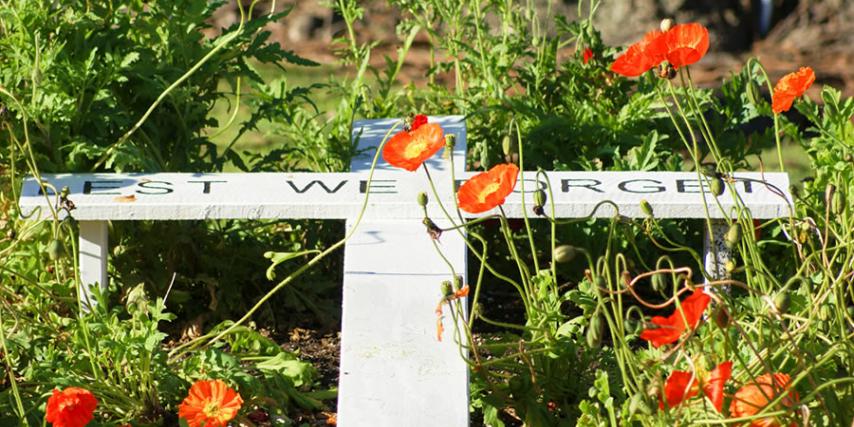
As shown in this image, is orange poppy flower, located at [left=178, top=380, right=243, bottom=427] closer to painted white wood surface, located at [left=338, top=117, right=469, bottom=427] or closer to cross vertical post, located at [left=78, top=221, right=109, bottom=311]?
painted white wood surface, located at [left=338, top=117, right=469, bottom=427]

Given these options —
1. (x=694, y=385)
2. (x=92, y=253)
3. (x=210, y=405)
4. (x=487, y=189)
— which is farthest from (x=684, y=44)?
(x=92, y=253)

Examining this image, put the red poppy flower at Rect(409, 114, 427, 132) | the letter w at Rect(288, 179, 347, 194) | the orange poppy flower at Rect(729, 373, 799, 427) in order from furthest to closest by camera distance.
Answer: the letter w at Rect(288, 179, 347, 194), the red poppy flower at Rect(409, 114, 427, 132), the orange poppy flower at Rect(729, 373, 799, 427)

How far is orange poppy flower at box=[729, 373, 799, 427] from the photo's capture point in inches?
91.9

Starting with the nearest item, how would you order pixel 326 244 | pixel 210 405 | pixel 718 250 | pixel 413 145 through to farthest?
pixel 210 405, pixel 413 145, pixel 718 250, pixel 326 244

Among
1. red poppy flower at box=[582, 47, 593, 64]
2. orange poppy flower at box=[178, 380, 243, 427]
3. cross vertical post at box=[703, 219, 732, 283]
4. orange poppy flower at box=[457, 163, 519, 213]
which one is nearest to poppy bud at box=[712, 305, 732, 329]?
orange poppy flower at box=[457, 163, 519, 213]

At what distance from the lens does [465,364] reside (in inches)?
109

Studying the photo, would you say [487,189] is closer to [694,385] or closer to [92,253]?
[694,385]

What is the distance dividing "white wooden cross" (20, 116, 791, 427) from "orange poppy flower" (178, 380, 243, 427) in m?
0.22

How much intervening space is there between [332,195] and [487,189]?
71cm

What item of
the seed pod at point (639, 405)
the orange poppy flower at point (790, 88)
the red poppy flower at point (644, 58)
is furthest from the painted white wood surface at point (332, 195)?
the seed pod at point (639, 405)

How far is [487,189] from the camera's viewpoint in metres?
2.58

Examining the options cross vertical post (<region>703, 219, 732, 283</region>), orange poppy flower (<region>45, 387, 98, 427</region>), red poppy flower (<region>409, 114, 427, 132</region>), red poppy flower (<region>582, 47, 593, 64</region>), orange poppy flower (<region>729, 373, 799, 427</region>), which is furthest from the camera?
red poppy flower (<region>582, 47, 593, 64</region>)

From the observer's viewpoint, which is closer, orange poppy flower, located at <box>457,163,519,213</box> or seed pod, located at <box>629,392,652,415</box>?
seed pod, located at <box>629,392,652,415</box>

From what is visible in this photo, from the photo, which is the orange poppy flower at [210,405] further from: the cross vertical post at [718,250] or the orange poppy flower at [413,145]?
the cross vertical post at [718,250]
